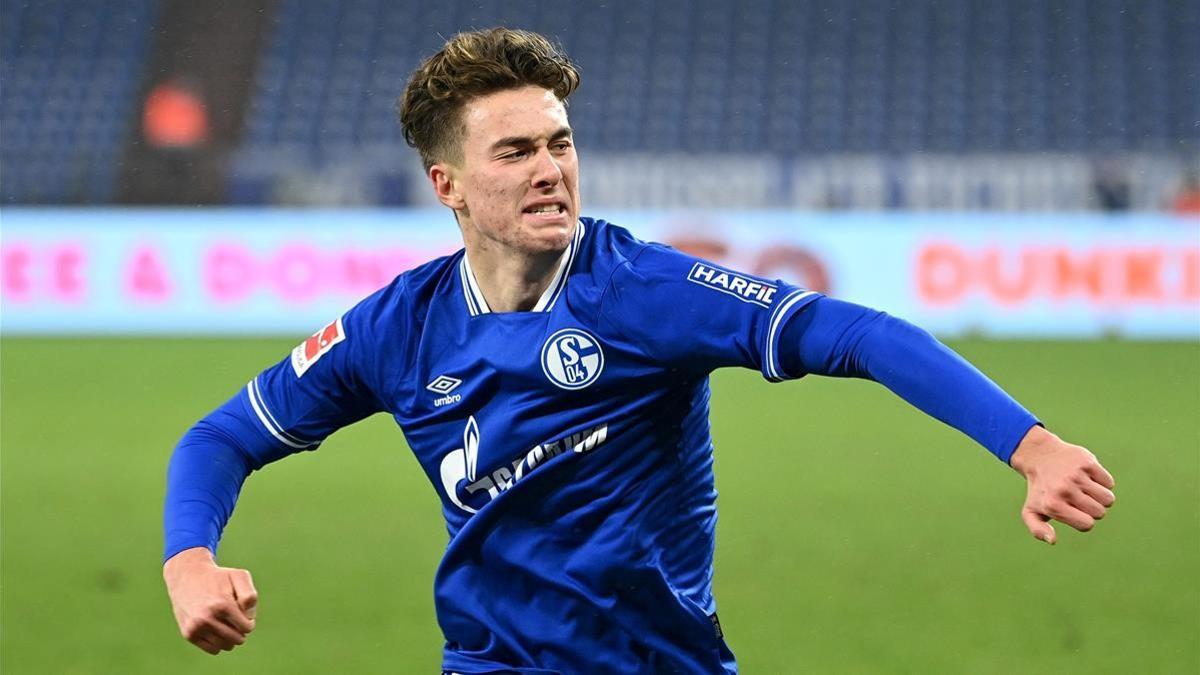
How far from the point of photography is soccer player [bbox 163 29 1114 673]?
10.0 ft

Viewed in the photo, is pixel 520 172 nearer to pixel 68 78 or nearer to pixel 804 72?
pixel 804 72

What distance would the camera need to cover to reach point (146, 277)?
15.1 meters

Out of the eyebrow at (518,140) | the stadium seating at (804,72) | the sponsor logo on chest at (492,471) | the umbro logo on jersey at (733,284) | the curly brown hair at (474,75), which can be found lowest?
the sponsor logo on chest at (492,471)

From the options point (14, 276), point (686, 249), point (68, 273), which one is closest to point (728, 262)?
A: point (686, 249)

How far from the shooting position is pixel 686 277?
3037 mm

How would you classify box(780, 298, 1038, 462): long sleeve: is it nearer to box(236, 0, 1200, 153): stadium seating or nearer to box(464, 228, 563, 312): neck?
box(464, 228, 563, 312): neck

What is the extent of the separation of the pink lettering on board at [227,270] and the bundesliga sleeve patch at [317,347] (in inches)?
462

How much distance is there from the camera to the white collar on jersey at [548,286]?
3.23 metres

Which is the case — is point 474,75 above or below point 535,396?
above

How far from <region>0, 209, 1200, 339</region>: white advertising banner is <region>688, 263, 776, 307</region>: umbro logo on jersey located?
1111cm

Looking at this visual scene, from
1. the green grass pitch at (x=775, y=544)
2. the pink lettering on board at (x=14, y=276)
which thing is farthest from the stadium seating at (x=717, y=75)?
the green grass pitch at (x=775, y=544)

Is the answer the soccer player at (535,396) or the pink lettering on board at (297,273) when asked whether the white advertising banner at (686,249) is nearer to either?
the pink lettering on board at (297,273)

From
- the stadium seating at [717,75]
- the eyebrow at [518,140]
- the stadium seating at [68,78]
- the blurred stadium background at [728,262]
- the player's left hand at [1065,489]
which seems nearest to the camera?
the player's left hand at [1065,489]

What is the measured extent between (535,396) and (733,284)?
47 cm
